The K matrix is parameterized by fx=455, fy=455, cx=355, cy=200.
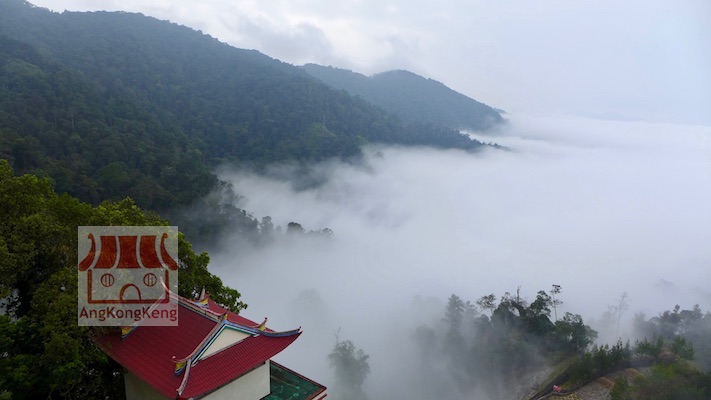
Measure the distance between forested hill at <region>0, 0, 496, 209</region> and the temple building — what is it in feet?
130

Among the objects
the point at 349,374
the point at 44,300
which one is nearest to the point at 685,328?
the point at 349,374

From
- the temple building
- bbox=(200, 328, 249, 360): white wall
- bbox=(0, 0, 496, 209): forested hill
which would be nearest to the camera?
the temple building

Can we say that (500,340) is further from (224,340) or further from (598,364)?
(224,340)

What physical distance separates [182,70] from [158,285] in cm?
13823

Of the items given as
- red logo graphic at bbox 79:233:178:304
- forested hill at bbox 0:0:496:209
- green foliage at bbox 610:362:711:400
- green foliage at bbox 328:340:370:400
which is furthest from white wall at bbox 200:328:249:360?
forested hill at bbox 0:0:496:209

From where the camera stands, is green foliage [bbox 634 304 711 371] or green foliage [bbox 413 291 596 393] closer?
green foliage [bbox 413 291 596 393]

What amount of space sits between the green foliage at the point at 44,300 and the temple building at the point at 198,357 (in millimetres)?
800

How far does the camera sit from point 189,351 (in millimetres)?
11461

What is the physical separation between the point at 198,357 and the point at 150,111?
336 ft

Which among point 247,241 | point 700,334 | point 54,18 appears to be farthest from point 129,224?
point 54,18

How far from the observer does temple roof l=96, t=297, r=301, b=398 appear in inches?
429

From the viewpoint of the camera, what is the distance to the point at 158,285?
42.9ft

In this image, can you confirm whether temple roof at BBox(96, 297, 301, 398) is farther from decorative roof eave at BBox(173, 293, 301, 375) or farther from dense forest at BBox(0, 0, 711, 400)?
dense forest at BBox(0, 0, 711, 400)

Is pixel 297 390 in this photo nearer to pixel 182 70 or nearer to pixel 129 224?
pixel 129 224
